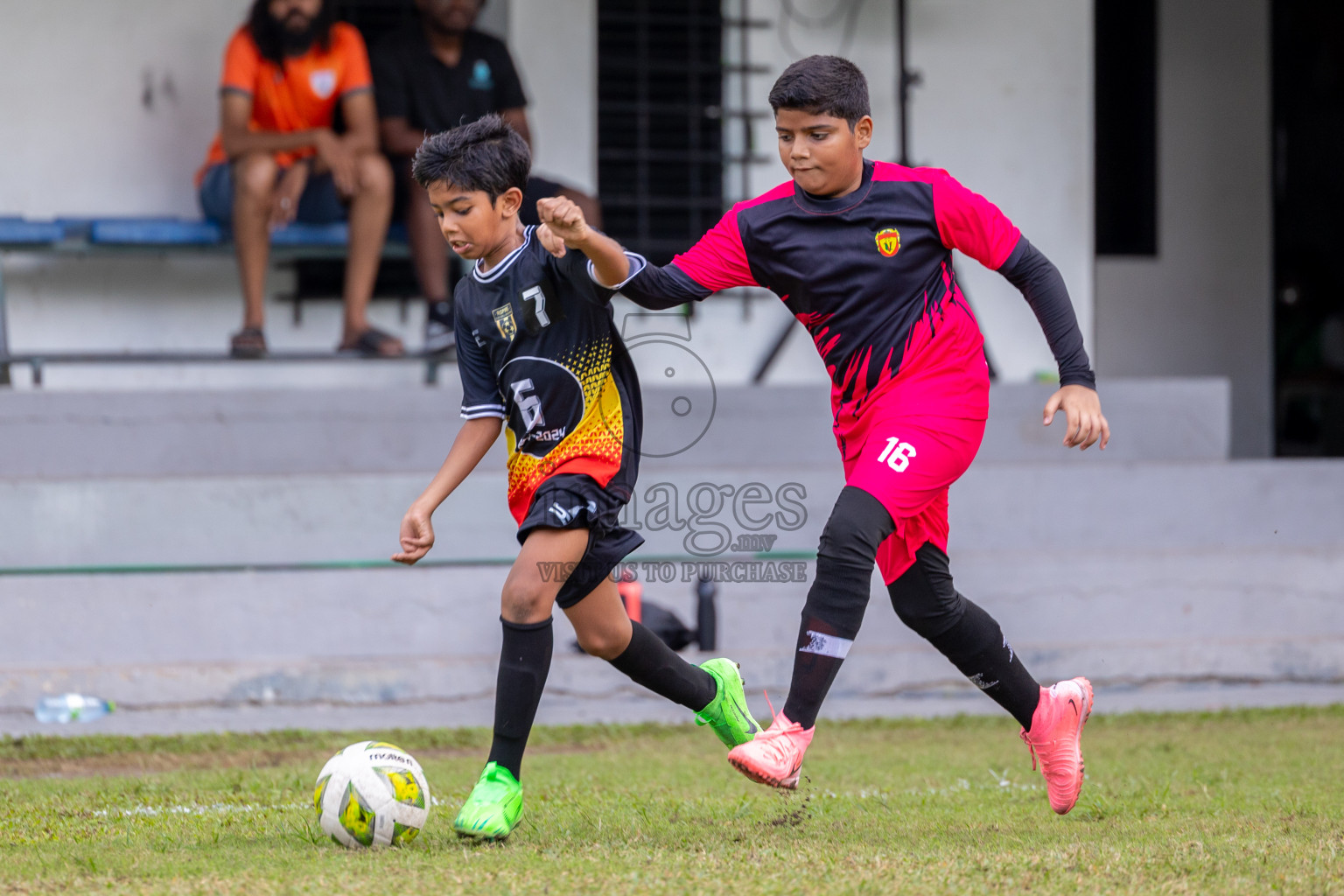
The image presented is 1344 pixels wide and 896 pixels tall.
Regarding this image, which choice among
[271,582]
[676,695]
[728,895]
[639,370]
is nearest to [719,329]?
[639,370]

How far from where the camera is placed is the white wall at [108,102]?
26.8 ft

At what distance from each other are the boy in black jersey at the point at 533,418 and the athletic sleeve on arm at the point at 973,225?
29.1 inches

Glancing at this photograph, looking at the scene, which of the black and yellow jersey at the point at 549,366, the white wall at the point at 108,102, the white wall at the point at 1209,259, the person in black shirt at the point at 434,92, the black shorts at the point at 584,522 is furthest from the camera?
the white wall at the point at 1209,259

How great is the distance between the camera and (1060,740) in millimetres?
3547

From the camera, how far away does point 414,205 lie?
24.7 ft

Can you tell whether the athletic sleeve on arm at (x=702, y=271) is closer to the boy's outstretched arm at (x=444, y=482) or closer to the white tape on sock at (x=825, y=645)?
the boy's outstretched arm at (x=444, y=482)

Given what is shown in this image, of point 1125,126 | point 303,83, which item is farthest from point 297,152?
point 1125,126

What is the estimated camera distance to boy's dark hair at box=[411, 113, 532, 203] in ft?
10.9

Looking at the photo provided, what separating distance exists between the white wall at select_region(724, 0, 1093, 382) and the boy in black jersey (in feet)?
17.6

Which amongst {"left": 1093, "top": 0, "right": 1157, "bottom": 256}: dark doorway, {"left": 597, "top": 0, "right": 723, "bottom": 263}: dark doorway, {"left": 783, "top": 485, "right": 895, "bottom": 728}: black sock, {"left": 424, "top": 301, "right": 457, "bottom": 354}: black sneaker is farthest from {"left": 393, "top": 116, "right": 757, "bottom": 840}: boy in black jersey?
{"left": 1093, "top": 0, "right": 1157, "bottom": 256}: dark doorway

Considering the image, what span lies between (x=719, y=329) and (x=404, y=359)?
1.97 m

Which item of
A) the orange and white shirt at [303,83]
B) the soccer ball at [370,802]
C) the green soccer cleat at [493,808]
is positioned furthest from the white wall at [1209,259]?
the soccer ball at [370,802]

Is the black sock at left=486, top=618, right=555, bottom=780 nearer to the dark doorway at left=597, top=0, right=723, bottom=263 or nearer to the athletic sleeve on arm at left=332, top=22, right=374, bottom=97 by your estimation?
the athletic sleeve on arm at left=332, top=22, right=374, bottom=97

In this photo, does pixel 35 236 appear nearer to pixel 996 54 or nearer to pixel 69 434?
pixel 69 434
